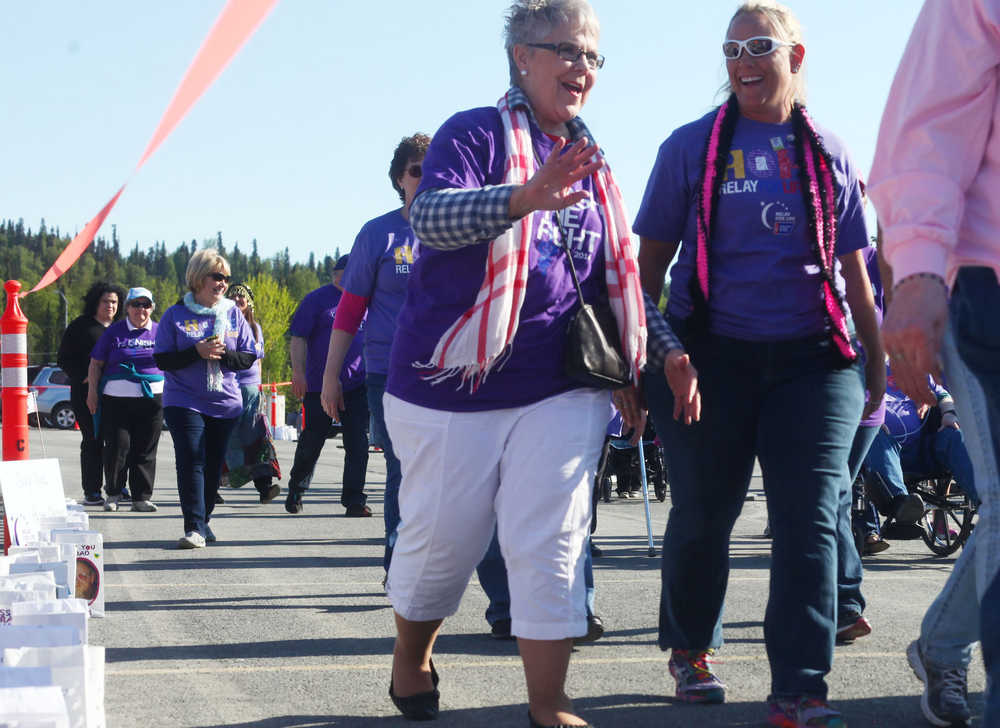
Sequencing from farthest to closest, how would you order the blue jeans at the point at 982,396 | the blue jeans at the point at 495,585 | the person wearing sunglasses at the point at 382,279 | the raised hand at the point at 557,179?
the person wearing sunglasses at the point at 382,279, the blue jeans at the point at 495,585, the raised hand at the point at 557,179, the blue jeans at the point at 982,396

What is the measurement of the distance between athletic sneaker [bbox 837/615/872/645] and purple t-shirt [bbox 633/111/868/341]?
1514mm

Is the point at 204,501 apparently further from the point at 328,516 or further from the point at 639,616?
the point at 639,616

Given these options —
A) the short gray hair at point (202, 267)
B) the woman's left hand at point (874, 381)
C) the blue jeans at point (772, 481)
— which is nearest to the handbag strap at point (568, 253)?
the blue jeans at point (772, 481)

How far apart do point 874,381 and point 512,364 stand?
138 centimetres

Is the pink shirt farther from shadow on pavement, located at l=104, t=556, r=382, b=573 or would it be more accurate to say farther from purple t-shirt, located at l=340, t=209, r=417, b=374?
shadow on pavement, located at l=104, t=556, r=382, b=573

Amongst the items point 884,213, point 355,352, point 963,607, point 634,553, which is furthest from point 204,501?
point 884,213

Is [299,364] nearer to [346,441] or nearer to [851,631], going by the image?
[346,441]

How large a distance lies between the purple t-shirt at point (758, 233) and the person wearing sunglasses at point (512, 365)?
A: 40cm

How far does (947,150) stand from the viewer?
254 centimetres

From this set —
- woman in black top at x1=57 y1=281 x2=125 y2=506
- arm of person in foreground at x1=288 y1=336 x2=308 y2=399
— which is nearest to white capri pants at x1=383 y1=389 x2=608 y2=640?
arm of person in foreground at x1=288 y1=336 x2=308 y2=399

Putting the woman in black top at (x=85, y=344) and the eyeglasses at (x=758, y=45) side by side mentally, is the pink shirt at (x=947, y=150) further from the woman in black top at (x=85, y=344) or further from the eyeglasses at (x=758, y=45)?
the woman in black top at (x=85, y=344)

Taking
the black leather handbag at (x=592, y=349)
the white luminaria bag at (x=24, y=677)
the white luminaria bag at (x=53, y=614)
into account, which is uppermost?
the black leather handbag at (x=592, y=349)

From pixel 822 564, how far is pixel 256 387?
723cm

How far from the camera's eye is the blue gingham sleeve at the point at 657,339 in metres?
3.94
